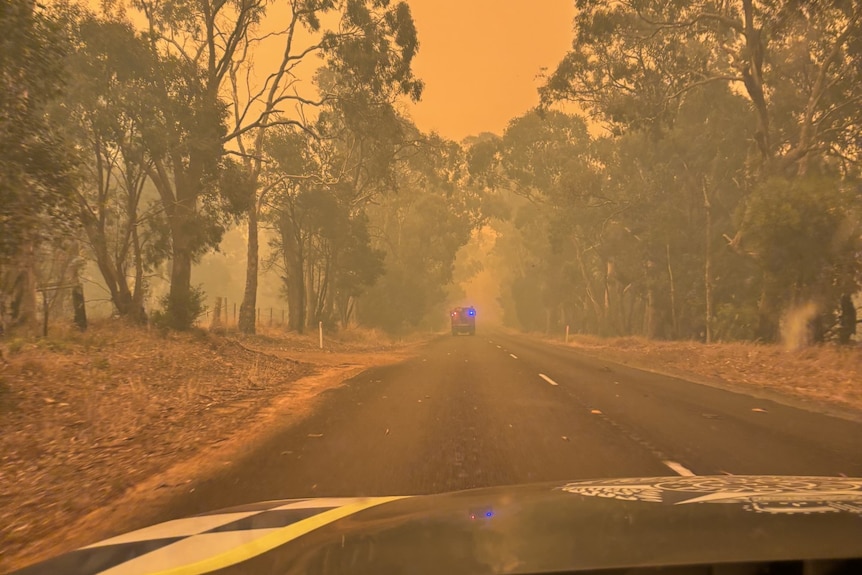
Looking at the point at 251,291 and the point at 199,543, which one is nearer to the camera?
the point at 199,543

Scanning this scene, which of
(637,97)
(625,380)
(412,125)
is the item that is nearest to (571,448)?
(625,380)

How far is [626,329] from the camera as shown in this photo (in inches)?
1757

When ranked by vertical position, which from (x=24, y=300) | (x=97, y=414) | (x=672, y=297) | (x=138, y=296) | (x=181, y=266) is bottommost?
(x=97, y=414)

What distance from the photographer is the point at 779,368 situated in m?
15.6

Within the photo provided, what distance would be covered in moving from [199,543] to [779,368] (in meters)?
16.2

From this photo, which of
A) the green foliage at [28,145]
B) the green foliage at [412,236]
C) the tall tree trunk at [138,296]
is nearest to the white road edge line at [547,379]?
the green foliage at [28,145]

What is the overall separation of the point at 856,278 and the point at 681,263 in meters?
13.9

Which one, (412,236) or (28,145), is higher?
(412,236)

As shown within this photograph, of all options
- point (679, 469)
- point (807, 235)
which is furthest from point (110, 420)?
point (807, 235)

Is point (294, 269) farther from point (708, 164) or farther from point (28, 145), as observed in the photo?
point (28, 145)

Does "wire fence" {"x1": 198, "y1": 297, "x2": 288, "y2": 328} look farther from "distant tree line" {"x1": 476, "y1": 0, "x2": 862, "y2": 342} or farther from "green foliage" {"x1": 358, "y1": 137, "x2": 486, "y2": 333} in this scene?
"distant tree line" {"x1": 476, "y1": 0, "x2": 862, "y2": 342}

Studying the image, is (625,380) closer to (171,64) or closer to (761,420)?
(761,420)

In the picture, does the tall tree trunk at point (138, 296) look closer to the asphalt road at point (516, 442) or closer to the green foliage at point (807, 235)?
the asphalt road at point (516, 442)

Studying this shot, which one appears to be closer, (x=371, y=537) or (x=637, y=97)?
(x=371, y=537)
